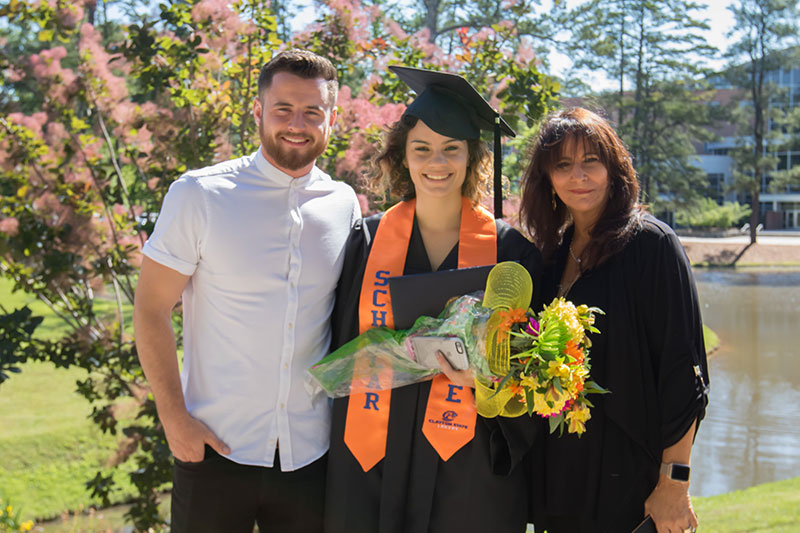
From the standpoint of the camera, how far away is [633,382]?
210 cm

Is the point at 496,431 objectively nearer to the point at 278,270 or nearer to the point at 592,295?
the point at 592,295

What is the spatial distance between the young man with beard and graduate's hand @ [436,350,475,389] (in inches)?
19.0

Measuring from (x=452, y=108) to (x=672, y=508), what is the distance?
1392 mm

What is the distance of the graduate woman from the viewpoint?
6.88 feet

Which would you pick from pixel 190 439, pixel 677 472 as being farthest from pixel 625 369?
pixel 190 439

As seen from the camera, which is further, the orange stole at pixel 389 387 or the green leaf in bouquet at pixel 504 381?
the orange stole at pixel 389 387

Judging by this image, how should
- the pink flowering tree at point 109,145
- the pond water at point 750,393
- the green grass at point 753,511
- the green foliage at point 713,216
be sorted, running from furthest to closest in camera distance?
the green foliage at point 713,216 → the pond water at point 750,393 → the green grass at point 753,511 → the pink flowering tree at point 109,145

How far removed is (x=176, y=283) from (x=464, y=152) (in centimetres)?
99

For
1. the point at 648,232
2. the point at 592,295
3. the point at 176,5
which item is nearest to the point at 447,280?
the point at 592,295

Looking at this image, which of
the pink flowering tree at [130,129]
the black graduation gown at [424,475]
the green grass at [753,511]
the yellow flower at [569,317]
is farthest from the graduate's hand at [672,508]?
the green grass at [753,511]

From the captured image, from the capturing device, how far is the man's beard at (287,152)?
2256 mm

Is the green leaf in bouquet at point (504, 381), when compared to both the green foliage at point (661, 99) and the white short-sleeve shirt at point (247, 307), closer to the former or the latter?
the white short-sleeve shirt at point (247, 307)

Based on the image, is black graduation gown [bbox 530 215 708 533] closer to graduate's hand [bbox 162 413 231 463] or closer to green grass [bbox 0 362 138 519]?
graduate's hand [bbox 162 413 231 463]

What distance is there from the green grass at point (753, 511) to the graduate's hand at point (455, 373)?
3695 millimetres
